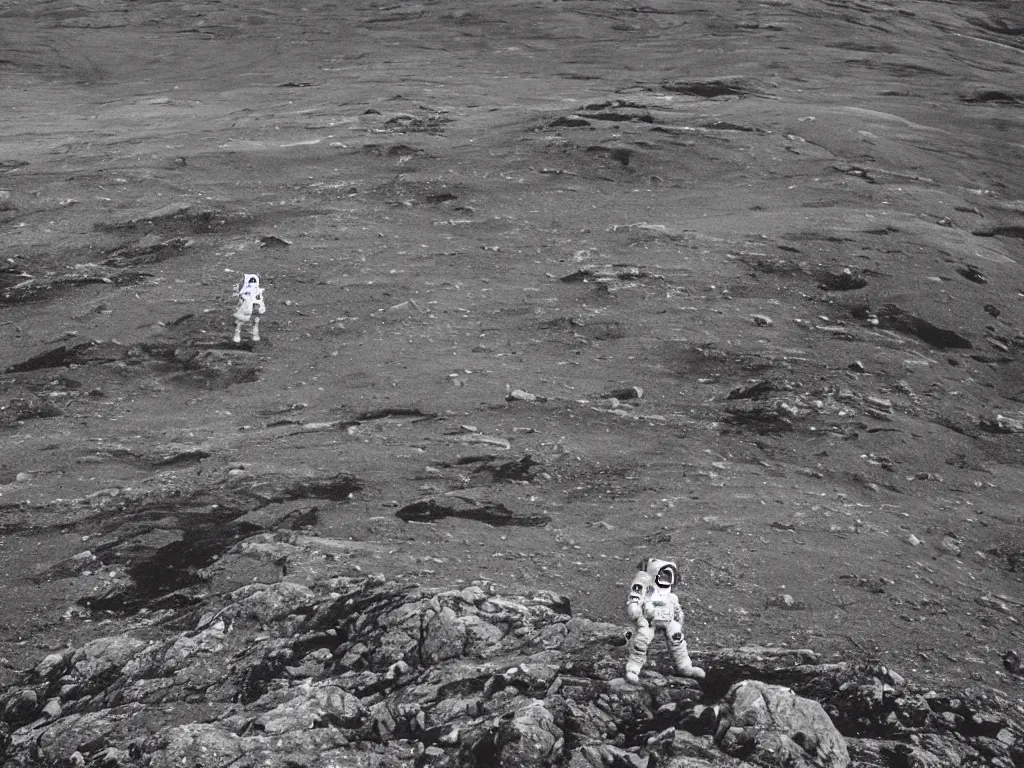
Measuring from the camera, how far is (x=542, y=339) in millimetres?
16531

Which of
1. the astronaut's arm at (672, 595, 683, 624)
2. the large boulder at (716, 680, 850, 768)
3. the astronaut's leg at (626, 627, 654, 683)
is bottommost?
the large boulder at (716, 680, 850, 768)

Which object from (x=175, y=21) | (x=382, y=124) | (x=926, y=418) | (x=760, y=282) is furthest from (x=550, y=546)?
(x=175, y=21)

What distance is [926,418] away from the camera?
14.5 metres

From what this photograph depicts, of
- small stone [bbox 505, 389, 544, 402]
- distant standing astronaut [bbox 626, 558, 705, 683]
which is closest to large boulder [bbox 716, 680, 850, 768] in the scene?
distant standing astronaut [bbox 626, 558, 705, 683]

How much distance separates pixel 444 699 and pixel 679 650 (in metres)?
2.01

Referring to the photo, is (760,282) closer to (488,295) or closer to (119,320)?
(488,295)

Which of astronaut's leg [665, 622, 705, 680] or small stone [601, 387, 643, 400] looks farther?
small stone [601, 387, 643, 400]

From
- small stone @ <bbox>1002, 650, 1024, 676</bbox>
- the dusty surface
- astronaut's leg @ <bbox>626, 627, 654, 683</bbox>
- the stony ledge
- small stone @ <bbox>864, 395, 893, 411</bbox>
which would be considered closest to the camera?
the stony ledge

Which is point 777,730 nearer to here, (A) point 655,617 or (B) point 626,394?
(A) point 655,617

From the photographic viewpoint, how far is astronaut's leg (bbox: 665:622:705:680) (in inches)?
325

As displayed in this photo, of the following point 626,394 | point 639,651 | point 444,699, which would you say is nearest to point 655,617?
point 639,651

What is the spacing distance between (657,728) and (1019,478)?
8.16 meters

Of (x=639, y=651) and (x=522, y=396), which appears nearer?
(x=639, y=651)

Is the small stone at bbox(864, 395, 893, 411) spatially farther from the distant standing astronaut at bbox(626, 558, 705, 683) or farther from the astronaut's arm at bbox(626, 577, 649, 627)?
the astronaut's arm at bbox(626, 577, 649, 627)
